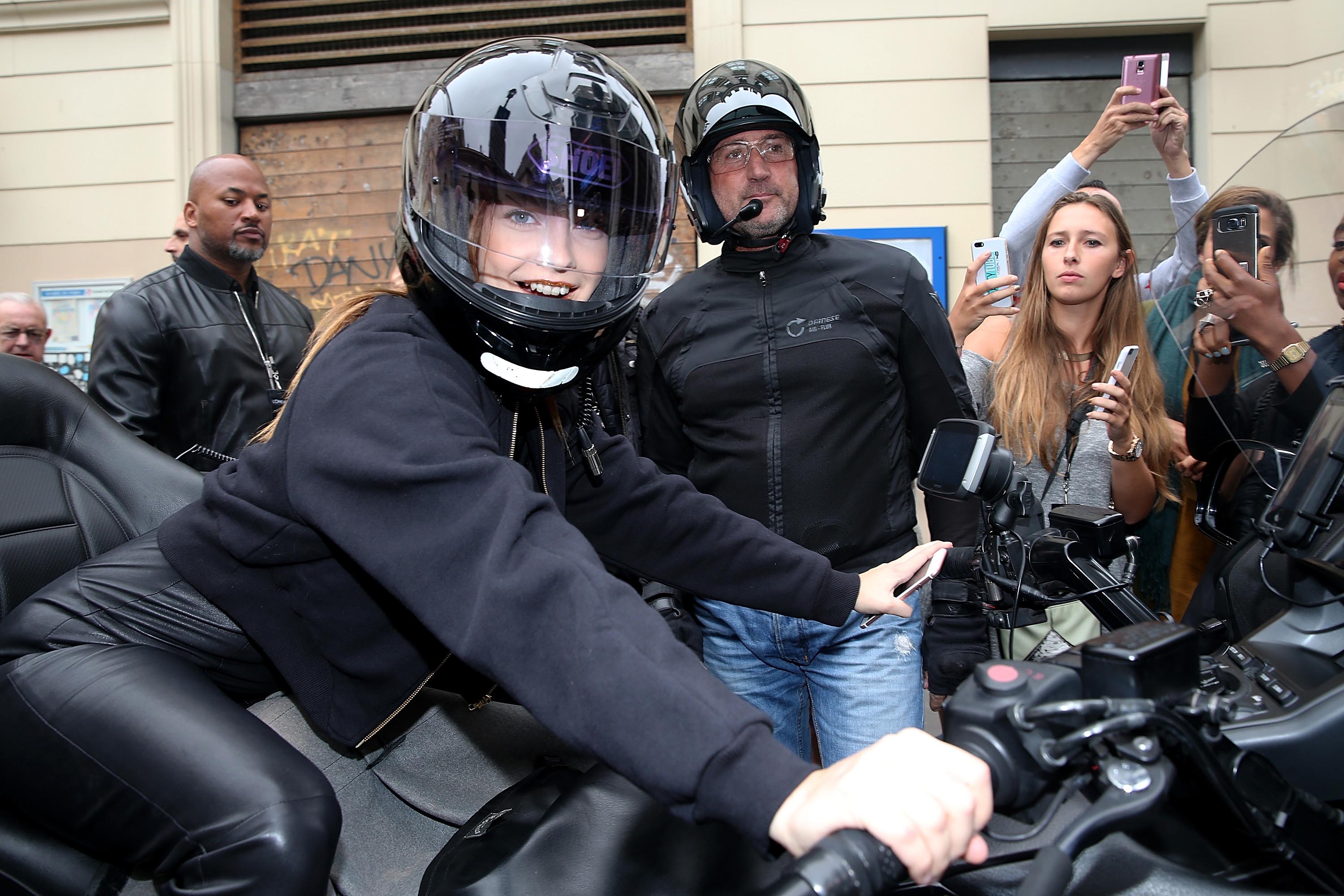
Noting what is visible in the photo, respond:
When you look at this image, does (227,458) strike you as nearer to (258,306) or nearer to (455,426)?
(258,306)

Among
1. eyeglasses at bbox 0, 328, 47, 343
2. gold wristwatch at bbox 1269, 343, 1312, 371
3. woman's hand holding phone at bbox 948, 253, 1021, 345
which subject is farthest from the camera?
eyeglasses at bbox 0, 328, 47, 343

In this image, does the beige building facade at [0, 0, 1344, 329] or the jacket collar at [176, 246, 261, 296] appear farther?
the beige building facade at [0, 0, 1344, 329]

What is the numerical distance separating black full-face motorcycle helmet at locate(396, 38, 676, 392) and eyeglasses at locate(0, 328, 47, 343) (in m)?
3.45

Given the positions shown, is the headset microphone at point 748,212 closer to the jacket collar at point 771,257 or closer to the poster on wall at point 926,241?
the jacket collar at point 771,257

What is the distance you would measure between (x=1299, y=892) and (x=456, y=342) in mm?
1205

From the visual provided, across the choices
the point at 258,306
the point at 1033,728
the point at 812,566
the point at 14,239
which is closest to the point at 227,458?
the point at 258,306

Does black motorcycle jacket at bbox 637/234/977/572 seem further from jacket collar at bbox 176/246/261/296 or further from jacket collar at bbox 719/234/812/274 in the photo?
jacket collar at bbox 176/246/261/296

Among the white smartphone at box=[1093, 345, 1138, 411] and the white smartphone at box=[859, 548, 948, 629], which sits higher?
the white smartphone at box=[1093, 345, 1138, 411]

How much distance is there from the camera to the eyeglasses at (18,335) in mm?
4145

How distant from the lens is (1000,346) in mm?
2984

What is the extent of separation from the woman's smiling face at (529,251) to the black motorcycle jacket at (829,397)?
0.95 meters

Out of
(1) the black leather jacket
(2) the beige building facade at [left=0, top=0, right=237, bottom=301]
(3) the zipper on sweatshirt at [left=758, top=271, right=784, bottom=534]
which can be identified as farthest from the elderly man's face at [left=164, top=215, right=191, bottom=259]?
(3) the zipper on sweatshirt at [left=758, top=271, right=784, bottom=534]

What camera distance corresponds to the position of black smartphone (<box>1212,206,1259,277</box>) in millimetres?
1469

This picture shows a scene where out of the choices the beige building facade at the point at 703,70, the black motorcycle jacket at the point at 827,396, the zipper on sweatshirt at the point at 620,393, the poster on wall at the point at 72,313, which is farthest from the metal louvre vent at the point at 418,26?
the black motorcycle jacket at the point at 827,396
